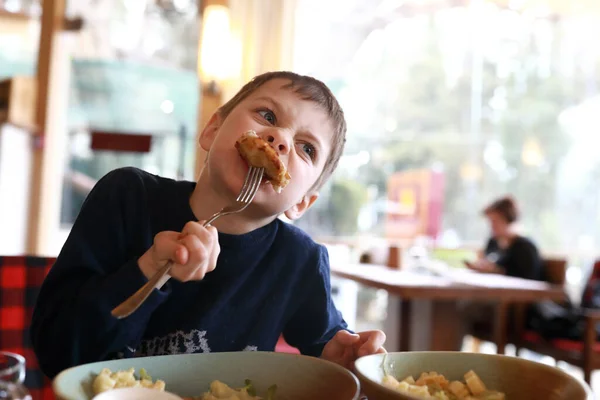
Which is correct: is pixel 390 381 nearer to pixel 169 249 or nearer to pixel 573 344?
pixel 169 249

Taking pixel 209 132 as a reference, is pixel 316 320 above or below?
below

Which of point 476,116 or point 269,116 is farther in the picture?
point 476,116

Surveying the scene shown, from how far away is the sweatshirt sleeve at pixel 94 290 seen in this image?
2.04ft

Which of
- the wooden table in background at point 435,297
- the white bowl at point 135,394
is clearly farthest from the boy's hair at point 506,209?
the white bowl at point 135,394

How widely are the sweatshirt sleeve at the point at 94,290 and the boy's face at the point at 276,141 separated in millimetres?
129

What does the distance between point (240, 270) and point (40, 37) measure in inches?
132

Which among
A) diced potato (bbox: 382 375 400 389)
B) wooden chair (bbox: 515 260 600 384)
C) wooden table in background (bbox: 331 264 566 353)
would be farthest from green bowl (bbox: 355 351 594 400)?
wooden chair (bbox: 515 260 600 384)

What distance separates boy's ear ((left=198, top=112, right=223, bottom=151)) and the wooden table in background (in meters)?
2.12

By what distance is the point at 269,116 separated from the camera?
2.49ft

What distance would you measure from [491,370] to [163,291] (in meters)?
0.35

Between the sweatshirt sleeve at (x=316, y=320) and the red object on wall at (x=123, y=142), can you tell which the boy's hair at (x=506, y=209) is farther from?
the sweatshirt sleeve at (x=316, y=320)

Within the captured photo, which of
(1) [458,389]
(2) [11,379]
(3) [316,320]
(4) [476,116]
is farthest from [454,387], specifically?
(4) [476,116]

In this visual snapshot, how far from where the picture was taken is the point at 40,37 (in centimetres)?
366

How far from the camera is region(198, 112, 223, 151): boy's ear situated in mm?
829
